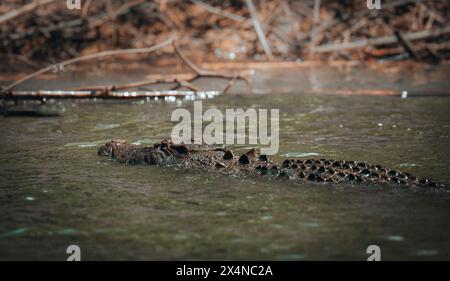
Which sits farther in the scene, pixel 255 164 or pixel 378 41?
pixel 378 41

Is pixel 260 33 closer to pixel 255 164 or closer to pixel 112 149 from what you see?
pixel 112 149

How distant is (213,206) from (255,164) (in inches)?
45.5

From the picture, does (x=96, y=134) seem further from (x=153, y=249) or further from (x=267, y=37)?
(x=267, y=37)

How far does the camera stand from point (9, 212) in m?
4.98

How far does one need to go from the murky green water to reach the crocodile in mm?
128

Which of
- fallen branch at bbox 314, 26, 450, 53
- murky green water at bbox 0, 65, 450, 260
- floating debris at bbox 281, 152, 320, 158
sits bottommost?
murky green water at bbox 0, 65, 450, 260

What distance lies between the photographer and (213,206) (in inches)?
201

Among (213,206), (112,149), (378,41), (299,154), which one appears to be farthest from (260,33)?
(213,206)

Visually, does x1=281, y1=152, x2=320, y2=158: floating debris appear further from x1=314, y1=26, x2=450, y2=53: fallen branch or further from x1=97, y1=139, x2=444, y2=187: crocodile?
x1=314, y1=26, x2=450, y2=53: fallen branch

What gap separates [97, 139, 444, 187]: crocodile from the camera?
563 cm

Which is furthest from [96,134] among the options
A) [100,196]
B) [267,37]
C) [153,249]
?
[267,37]

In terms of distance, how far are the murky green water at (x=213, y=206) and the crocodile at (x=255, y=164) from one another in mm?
128

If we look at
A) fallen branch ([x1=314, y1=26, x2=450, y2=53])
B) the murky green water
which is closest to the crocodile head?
the murky green water
